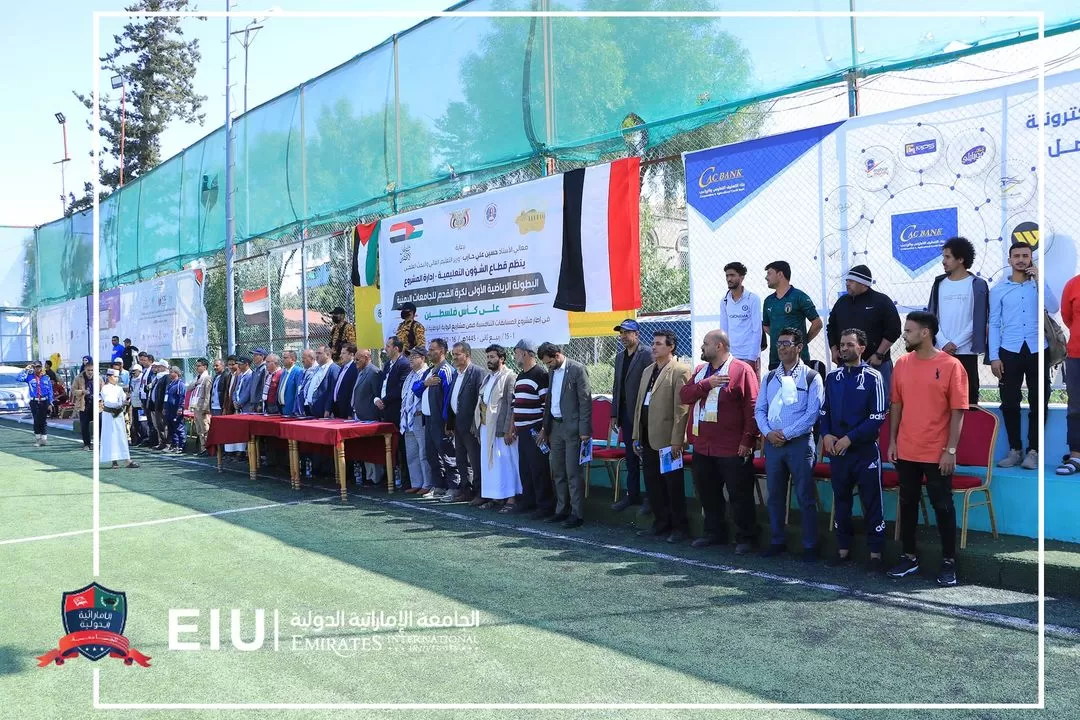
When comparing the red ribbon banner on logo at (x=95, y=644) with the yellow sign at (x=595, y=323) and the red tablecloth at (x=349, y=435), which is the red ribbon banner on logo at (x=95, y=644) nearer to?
the red tablecloth at (x=349, y=435)

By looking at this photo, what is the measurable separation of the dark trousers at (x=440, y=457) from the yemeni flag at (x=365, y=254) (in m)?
3.71

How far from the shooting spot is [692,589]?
5.59 m

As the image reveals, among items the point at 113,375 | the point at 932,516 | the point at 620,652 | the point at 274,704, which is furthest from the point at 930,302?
the point at 113,375

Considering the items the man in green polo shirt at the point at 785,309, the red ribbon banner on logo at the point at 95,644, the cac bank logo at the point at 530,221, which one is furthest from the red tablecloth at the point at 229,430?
the man in green polo shirt at the point at 785,309

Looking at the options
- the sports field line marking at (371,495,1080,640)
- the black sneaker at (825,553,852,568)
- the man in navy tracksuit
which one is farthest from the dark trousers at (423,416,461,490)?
the man in navy tracksuit

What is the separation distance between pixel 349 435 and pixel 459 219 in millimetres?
3110

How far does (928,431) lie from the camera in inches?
219

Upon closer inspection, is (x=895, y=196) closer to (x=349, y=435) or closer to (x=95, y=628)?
(x=95, y=628)

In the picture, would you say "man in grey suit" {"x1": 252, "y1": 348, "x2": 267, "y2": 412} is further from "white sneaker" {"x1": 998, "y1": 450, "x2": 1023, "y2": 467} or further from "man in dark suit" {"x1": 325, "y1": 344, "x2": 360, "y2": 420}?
"white sneaker" {"x1": 998, "y1": 450, "x2": 1023, "y2": 467}

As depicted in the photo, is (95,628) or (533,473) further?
(533,473)

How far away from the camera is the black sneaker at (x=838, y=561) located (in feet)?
19.9

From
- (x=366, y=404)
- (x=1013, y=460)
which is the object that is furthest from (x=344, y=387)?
(x=1013, y=460)

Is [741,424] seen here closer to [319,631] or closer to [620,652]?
[620,652]

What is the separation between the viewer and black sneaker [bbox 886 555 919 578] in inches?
224
